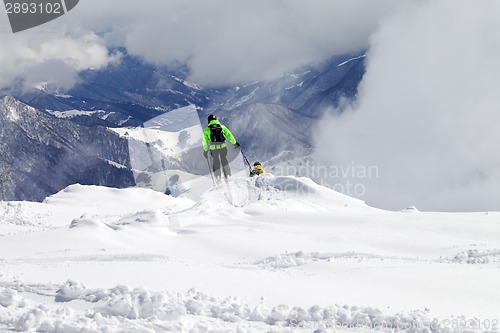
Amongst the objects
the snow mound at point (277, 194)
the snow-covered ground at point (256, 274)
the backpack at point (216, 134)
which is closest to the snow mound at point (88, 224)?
the snow-covered ground at point (256, 274)

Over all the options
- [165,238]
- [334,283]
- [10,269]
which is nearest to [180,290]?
[334,283]

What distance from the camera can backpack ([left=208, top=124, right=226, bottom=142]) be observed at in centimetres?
2339

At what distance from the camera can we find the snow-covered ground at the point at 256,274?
24.2 feet

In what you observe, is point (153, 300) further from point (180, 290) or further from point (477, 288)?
point (477, 288)

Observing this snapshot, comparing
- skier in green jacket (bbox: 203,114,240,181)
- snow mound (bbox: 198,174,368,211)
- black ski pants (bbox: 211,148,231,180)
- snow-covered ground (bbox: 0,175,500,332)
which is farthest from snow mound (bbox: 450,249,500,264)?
black ski pants (bbox: 211,148,231,180)

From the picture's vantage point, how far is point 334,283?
927 cm

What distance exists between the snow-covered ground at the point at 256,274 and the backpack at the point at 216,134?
6.85 meters

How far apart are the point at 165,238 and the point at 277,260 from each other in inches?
152

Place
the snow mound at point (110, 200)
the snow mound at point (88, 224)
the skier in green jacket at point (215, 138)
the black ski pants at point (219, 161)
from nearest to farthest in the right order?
the snow mound at point (88, 224), the skier in green jacket at point (215, 138), the black ski pants at point (219, 161), the snow mound at point (110, 200)

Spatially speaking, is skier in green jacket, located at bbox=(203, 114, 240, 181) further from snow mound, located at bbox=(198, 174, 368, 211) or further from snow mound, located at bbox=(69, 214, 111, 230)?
snow mound, located at bbox=(69, 214, 111, 230)

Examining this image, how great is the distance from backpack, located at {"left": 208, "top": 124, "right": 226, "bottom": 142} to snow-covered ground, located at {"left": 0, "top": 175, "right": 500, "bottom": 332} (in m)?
6.85

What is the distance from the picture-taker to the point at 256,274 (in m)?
9.81

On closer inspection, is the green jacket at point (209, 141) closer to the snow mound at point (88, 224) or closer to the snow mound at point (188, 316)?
the snow mound at point (88, 224)

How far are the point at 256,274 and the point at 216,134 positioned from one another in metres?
14.4
